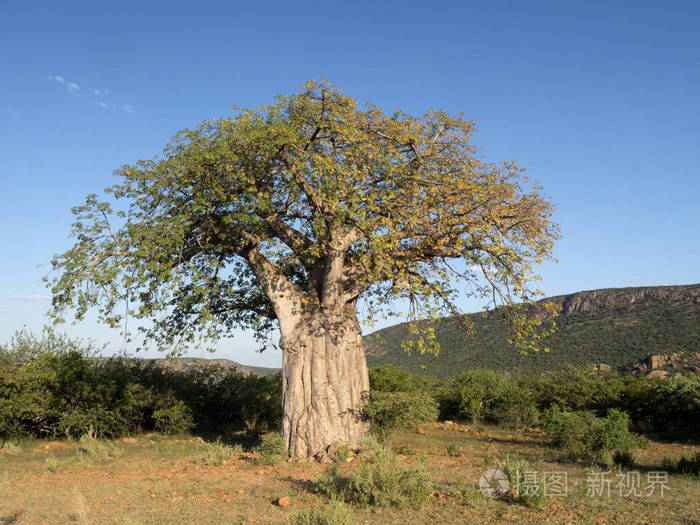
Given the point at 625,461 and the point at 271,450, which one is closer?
the point at 625,461

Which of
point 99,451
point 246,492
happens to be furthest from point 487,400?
point 99,451

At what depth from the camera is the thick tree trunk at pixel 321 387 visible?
10.2 metres

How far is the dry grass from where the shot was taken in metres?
5.99

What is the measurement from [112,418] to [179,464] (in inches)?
191

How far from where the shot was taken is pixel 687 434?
13.2 meters

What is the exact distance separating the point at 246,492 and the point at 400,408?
3.91 m

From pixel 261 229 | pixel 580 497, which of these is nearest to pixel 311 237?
pixel 261 229

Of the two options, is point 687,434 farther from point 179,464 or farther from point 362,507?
point 179,464

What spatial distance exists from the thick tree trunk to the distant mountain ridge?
20140mm

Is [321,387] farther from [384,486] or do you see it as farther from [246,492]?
[384,486]

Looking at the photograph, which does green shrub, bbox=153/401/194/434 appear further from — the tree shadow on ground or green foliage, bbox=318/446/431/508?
green foliage, bbox=318/446/431/508

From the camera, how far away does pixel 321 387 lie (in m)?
10.4

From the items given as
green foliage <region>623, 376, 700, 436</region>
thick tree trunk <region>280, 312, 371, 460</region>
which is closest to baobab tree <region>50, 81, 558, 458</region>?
thick tree trunk <region>280, 312, 371, 460</region>

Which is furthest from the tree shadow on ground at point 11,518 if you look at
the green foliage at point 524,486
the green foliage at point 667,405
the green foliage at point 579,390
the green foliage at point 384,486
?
the green foliage at point 667,405
